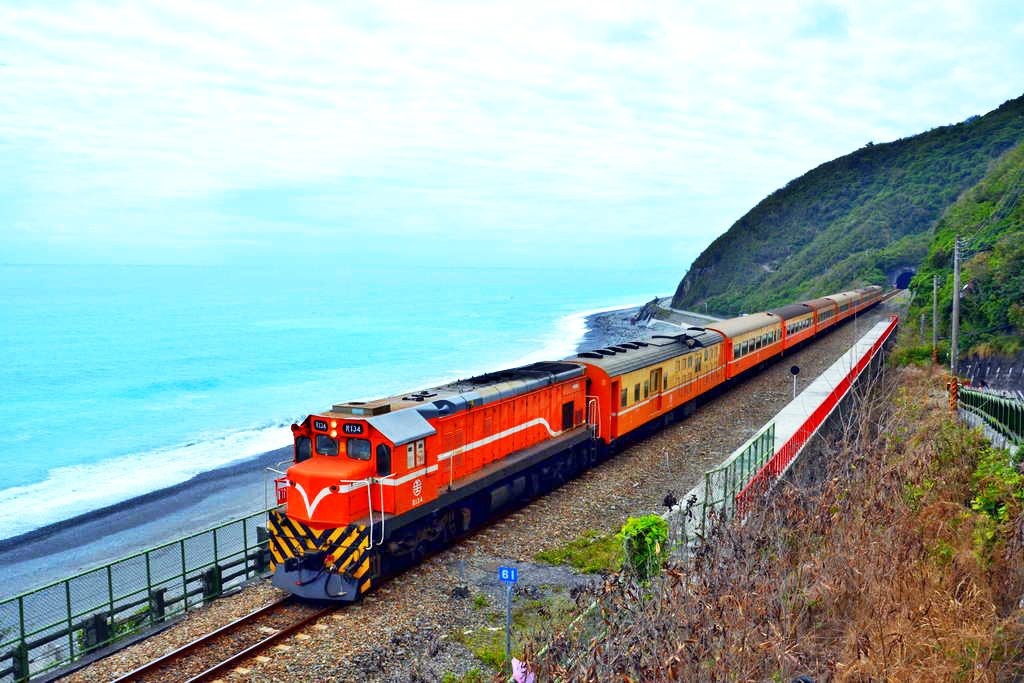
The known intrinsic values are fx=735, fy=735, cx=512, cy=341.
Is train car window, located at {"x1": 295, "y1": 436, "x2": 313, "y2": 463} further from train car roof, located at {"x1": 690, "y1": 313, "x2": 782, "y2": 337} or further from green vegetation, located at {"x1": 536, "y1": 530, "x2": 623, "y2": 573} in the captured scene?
train car roof, located at {"x1": 690, "y1": 313, "x2": 782, "y2": 337}

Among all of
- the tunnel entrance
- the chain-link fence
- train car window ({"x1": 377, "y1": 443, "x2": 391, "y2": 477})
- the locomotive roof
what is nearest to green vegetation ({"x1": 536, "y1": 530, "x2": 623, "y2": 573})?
the chain-link fence

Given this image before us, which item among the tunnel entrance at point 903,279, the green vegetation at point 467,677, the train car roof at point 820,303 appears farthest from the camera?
the tunnel entrance at point 903,279

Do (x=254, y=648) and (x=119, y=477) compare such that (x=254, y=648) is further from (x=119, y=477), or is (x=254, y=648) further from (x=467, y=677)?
(x=119, y=477)

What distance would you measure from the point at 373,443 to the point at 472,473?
3.71 m

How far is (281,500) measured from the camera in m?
15.0

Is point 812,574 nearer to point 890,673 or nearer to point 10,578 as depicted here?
point 890,673

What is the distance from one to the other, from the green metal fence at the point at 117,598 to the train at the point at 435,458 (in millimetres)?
1952

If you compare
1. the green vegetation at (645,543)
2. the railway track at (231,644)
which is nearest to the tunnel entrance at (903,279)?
the green vegetation at (645,543)

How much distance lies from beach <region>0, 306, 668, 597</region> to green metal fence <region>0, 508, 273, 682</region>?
81.7 inches

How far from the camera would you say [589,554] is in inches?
596

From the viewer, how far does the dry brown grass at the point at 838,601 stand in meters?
6.93

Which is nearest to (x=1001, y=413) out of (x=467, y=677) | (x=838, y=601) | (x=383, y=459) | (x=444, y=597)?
(x=838, y=601)

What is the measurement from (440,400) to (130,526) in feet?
74.4

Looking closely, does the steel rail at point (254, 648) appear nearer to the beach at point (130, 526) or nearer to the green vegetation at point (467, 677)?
the green vegetation at point (467, 677)
